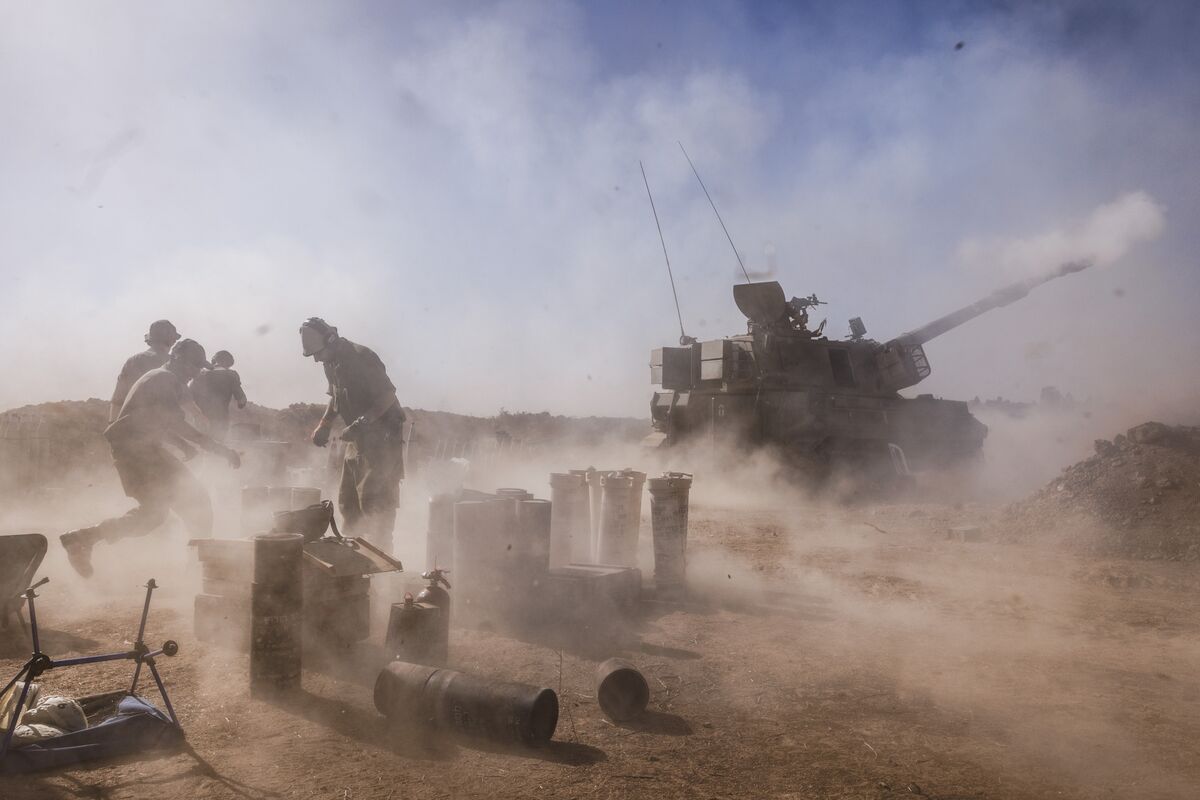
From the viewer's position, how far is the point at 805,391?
1639cm

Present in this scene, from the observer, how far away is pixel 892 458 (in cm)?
1742

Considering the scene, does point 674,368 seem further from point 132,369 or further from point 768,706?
point 768,706

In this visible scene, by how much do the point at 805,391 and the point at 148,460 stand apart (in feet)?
42.2

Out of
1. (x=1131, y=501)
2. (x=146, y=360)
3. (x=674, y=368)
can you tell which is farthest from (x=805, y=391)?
(x=146, y=360)

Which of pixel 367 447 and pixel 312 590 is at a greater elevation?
pixel 367 447

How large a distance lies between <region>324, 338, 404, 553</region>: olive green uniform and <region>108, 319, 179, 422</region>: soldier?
109 inches

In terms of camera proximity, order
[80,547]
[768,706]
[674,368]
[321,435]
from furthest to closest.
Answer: [674,368] < [321,435] < [80,547] < [768,706]

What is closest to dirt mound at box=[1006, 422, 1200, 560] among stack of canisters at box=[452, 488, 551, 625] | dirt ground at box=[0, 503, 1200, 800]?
dirt ground at box=[0, 503, 1200, 800]

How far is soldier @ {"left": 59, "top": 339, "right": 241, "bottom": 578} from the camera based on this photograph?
6.80 meters

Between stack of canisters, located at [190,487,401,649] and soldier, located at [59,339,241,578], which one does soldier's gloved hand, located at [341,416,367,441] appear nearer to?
soldier, located at [59,339,241,578]

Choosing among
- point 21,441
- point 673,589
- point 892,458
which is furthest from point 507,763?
point 21,441

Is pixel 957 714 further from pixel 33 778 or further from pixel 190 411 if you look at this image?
pixel 190 411

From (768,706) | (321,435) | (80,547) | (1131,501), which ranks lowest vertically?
(768,706)

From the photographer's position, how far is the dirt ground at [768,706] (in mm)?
3295
